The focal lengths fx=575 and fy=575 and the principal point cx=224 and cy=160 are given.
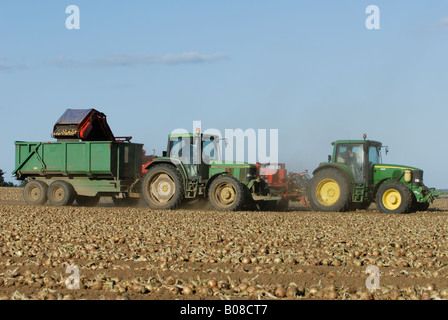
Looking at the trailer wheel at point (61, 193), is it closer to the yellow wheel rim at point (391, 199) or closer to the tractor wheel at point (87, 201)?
the tractor wheel at point (87, 201)

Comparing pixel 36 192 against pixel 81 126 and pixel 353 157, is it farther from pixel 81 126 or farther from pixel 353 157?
pixel 353 157

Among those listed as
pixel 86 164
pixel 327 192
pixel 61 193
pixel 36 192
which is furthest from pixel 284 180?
pixel 36 192

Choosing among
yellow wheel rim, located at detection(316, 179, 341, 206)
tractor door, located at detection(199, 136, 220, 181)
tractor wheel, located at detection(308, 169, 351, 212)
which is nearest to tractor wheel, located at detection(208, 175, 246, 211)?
tractor door, located at detection(199, 136, 220, 181)

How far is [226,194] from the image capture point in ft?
54.2

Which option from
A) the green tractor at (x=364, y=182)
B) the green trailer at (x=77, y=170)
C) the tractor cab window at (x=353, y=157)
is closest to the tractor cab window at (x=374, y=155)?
the green tractor at (x=364, y=182)

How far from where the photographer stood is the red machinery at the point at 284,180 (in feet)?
59.0

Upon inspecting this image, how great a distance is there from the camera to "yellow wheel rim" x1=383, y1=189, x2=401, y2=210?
1628 centimetres

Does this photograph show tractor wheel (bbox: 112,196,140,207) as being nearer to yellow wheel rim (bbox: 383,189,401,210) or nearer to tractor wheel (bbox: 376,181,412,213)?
tractor wheel (bbox: 376,181,412,213)

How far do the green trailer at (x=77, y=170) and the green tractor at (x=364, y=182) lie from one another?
5778 mm

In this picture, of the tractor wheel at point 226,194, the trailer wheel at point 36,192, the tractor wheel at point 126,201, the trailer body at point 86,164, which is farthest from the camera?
the tractor wheel at point 126,201

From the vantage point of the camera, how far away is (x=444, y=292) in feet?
18.7

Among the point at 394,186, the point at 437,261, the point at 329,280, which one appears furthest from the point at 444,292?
the point at 394,186

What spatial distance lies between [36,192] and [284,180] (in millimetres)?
8257
